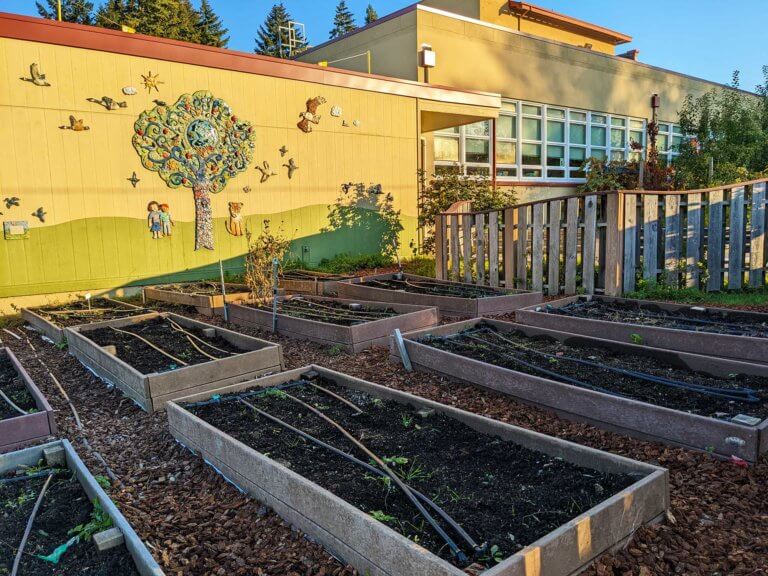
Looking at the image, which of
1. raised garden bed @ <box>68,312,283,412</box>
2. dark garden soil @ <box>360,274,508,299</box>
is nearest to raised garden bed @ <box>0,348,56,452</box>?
raised garden bed @ <box>68,312,283,412</box>

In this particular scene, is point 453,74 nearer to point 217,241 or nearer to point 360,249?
point 360,249

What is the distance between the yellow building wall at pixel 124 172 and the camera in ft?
28.1

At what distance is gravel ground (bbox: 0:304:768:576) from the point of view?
7.99 ft

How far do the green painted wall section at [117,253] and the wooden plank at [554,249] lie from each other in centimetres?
520

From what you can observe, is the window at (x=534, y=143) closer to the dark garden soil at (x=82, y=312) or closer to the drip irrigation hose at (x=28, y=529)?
the dark garden soil at (x=82, y=312)

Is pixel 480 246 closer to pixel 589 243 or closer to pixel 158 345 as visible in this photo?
pixel 589 243

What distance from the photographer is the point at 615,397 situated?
3.65m

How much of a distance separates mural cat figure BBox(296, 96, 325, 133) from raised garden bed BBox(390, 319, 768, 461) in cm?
708

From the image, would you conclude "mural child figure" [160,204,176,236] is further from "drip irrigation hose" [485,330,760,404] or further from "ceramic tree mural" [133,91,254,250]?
"drip irrigation hose" [485,330,760,404]

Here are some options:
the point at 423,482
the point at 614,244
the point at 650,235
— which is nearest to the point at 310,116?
the point at 614,244

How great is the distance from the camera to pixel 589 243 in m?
8.03

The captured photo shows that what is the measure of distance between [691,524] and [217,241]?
9304 mm

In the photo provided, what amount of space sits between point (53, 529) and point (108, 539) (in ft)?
1.46

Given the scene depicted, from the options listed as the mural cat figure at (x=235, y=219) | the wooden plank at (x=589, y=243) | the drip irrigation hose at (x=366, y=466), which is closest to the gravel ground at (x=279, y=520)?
the drip irrigation hose at (x=366, y=466)
